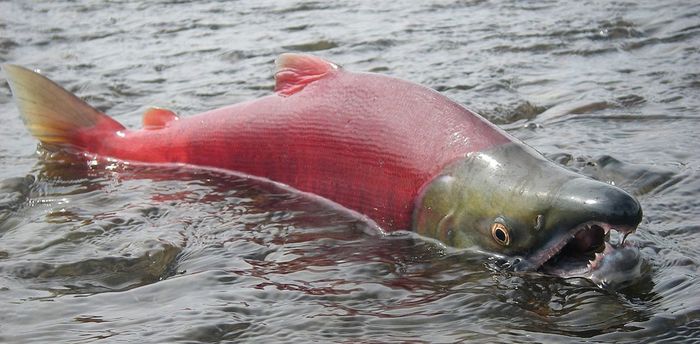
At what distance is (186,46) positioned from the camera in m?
8.68

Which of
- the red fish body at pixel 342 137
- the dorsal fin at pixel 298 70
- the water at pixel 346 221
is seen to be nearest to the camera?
the water at pixel 346 221

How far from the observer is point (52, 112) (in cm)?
505

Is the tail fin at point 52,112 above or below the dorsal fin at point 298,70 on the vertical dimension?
below

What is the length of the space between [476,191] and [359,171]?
0.63 meters

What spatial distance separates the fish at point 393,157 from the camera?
10.4 feet

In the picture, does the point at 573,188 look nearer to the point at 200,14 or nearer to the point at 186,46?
the point at 186,46

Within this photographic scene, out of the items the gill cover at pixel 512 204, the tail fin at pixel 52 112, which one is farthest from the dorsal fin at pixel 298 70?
the tail fin at pixel 52 112

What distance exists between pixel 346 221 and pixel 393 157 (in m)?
0.35

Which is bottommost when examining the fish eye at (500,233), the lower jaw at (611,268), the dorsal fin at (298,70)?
the lower jaw at (611,268)

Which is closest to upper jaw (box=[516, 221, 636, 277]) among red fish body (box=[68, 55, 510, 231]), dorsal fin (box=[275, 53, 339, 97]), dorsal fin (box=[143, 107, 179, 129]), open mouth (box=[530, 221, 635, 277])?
open mouth (box=[530, 221, 635, 277])

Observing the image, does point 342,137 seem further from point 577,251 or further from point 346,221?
point 577,251

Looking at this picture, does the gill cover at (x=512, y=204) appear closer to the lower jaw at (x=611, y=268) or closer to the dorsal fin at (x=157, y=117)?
the lower jaw at (x=611, y=268)

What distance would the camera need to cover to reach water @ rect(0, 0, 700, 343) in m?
2.93

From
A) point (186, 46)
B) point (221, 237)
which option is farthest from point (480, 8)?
point (221, 237)
